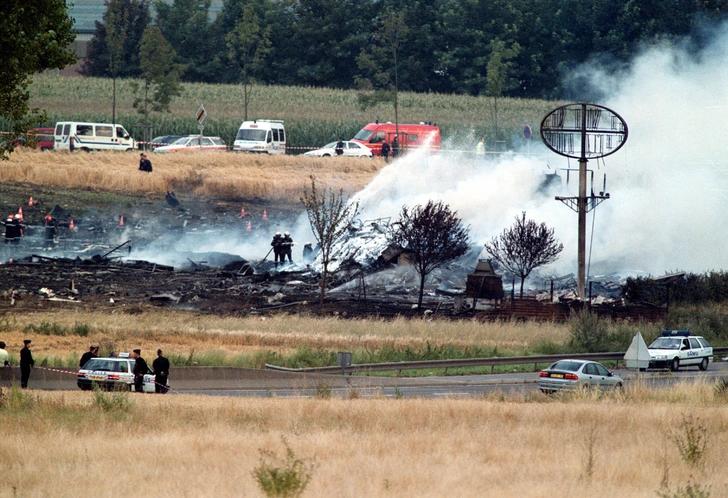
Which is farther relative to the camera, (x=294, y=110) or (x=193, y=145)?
(x=294, y=110)

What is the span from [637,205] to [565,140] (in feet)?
38.7

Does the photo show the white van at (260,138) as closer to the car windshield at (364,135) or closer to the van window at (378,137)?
the car windshield at (364,135)

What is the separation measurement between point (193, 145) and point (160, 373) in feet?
157

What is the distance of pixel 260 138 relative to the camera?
239 feet

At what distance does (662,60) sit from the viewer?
76438 mm

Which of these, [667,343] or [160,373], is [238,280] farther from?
[160,373]

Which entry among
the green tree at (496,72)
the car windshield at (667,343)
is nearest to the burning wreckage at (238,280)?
the car windshield at (667,343)

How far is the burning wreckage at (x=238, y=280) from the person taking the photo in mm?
44406

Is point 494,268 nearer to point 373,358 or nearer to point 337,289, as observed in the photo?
point 337,289

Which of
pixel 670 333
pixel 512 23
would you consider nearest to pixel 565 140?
pixel 670 333

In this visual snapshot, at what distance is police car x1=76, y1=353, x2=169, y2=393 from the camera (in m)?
25.5

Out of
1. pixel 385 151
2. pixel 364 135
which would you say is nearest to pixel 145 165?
pixel 385 151

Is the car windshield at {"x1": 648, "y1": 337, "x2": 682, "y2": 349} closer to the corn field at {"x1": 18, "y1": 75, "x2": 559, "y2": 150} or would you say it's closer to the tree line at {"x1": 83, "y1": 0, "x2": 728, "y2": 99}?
the corn field at {"x1": 18, "y1": 75, "x2": 559, "y2": 150}

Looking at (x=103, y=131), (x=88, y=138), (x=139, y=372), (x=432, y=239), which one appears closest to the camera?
(x=139, y=372)
